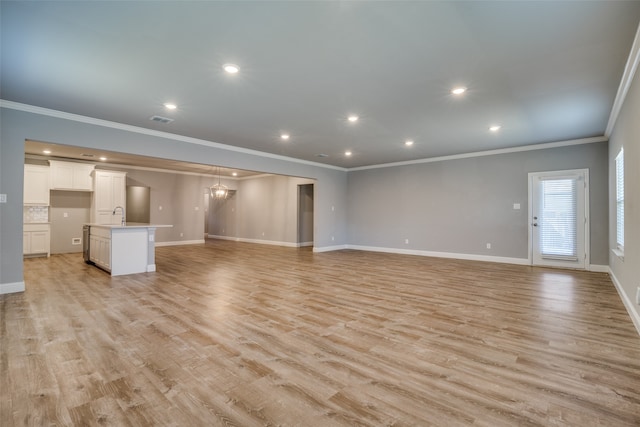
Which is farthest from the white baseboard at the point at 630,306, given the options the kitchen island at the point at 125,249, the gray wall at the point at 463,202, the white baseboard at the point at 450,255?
the kitchen island at the point at 125,249

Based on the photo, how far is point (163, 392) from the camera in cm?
194

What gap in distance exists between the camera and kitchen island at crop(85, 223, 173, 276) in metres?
5.62

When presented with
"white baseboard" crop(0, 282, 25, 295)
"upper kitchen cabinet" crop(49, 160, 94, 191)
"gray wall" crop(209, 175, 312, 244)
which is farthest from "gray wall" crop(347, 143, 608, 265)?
"white baseboard" crop(0, 282, 25, 295)

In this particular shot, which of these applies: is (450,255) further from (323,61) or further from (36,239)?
(36,239)

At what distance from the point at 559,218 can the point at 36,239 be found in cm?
1238

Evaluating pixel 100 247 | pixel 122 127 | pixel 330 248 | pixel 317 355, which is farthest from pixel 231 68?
pixel 330 248

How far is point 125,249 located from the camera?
5742 millimetres

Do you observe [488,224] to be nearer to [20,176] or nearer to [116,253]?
[116,253]

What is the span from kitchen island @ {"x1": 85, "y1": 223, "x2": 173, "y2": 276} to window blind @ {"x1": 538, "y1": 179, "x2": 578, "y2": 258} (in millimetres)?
8291

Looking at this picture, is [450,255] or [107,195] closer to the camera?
[450,255]

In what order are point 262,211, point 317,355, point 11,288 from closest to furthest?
point 317,355
point 11,288
point 262,211

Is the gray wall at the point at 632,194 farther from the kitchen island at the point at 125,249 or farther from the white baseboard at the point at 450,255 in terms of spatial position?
the kitchen island at the point at 125,249

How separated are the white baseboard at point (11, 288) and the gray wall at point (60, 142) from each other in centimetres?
1

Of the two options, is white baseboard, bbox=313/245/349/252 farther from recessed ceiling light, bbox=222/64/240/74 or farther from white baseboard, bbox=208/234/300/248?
recessed ceiling light, bbox=222/64/240/74
